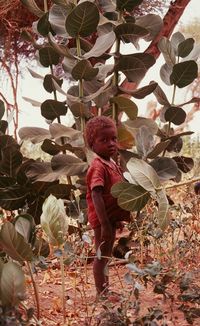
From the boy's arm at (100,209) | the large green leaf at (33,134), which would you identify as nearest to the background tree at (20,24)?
the large green leaf at (33,134)

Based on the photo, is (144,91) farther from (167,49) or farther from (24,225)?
(24,225)

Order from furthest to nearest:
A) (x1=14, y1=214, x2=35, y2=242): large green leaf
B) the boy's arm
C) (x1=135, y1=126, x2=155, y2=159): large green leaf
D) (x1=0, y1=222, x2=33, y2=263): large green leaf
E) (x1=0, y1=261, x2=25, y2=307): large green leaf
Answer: (x1=135, y1=126, x2=155, y2=159): large green leaf
the boy's arm
(x1=14, y1=214, x2=35, y2=242): large green leaf
(x1=0, y1=222, x2=33, y2=263): large green leaf
(x1=0, y1=261, x2=25, y2=307): large green leaf

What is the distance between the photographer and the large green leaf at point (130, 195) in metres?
1.60

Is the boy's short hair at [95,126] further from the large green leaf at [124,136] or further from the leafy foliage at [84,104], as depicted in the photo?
the large green leaf at [124,136]

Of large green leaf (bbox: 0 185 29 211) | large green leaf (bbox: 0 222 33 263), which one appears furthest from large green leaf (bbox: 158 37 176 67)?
large green leaf (bbox: 0 222 33 263)

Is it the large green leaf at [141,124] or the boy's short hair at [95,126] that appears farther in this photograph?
the large green leaf at [141,124]

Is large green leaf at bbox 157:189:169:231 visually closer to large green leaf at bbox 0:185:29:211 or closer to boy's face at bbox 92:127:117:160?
boy's face at bbox 92:127:117:160

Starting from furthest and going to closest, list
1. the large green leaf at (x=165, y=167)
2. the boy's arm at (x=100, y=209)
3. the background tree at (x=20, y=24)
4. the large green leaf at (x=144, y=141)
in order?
the background tree at (x=20, y=24) → the large green leaf at (x=165, y=167) → the large green leaf at (x=144, y=141) → the boy's arm at (x=100, y=209)

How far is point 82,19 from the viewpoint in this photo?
6.35 feet

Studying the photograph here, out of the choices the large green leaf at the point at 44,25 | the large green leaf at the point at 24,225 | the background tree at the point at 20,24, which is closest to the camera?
the large green leaf at the point at 24,225

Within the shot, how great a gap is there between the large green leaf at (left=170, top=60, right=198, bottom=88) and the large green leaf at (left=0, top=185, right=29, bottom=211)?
67cm

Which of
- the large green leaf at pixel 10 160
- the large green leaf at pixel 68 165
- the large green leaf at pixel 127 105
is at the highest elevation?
the large green leaf at pixel 127 105

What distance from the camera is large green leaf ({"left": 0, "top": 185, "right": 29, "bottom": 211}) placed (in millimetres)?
2131

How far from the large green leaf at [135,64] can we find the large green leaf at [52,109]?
0.81 ft
